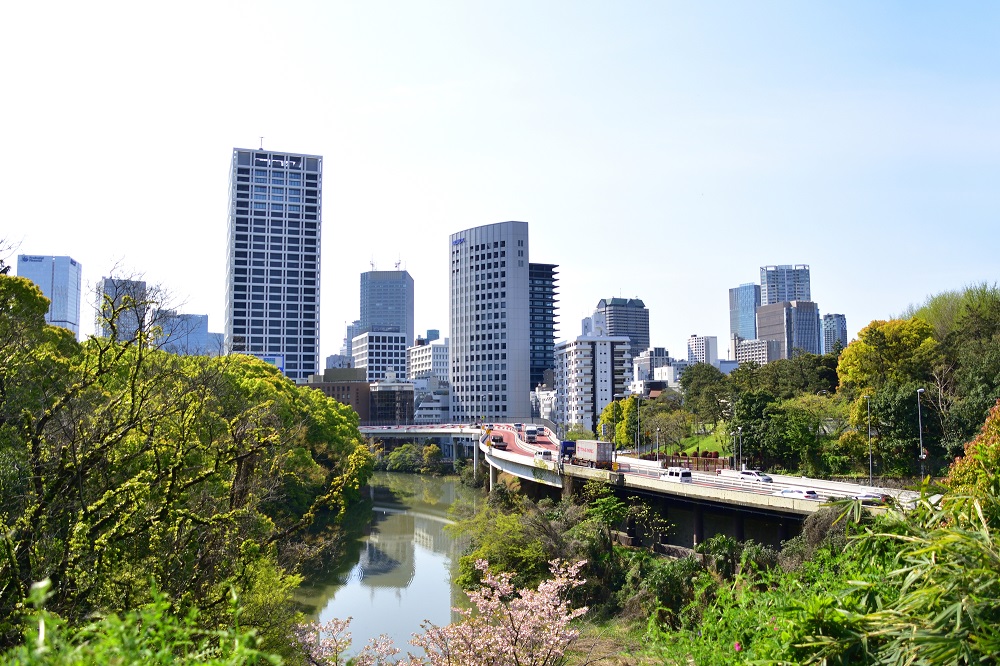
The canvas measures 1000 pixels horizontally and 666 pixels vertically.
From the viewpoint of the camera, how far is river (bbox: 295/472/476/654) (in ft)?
96.5

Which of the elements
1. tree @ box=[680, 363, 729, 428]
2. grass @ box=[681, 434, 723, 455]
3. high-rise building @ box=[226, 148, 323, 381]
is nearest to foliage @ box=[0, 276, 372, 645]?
grass @ box=[681, 434, 723, 455]

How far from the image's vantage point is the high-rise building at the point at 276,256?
410 feet

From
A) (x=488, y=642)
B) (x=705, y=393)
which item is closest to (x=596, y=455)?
(x=705, y=393)

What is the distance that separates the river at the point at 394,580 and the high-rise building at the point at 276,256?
241 feet

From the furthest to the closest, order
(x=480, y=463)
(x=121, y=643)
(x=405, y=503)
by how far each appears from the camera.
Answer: (x=480, y=463) → (x=405, y=503) → (x=121, y=643)

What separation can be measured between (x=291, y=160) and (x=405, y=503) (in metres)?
87.3

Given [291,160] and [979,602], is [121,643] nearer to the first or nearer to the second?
[979,602]

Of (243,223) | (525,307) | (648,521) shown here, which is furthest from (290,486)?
(243,223)

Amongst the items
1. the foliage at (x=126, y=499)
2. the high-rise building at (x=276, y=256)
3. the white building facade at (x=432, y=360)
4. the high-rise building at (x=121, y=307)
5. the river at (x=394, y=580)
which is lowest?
the river at (x=394, y=580)

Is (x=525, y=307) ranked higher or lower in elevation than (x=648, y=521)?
higher

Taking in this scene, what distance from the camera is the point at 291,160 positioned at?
129 metres

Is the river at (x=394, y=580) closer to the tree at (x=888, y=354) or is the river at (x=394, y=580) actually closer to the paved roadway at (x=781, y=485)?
the paved roadway at (x=781, y=485)

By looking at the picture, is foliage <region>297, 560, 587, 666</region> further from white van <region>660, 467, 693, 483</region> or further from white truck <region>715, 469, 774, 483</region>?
white truck <region>715, 469, 774, 483</region>

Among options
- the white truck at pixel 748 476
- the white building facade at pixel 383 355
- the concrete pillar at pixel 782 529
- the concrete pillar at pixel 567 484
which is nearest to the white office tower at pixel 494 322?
the white building facade at pixel 383 355
